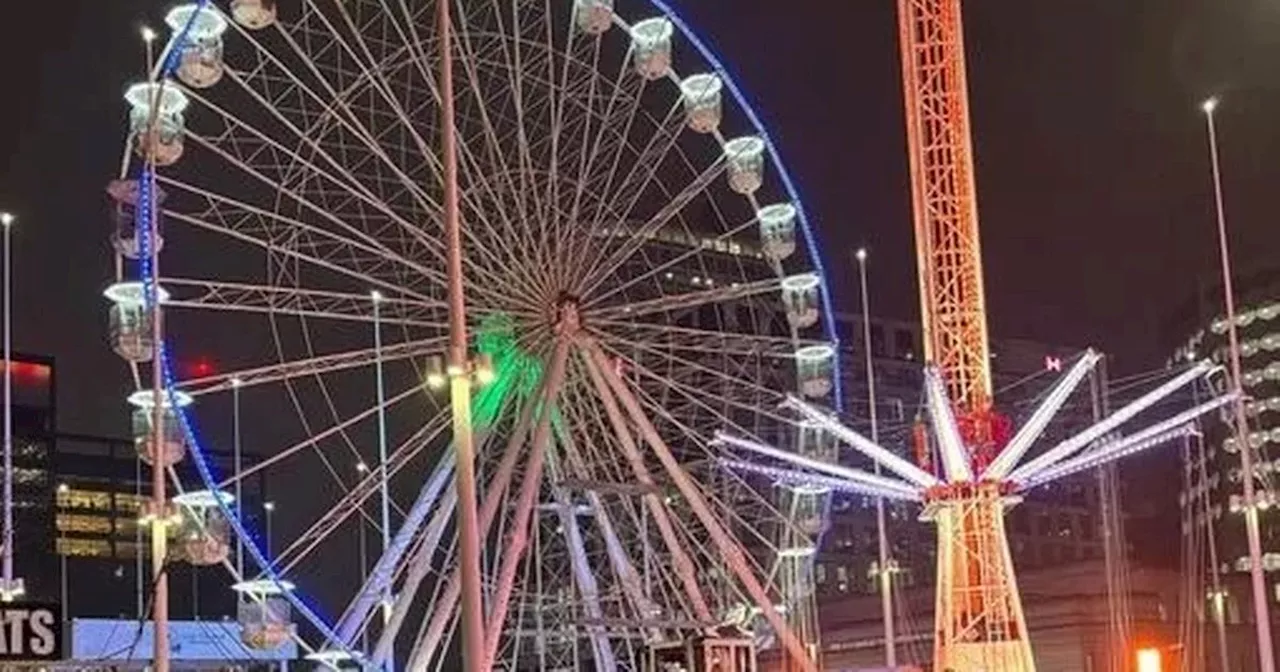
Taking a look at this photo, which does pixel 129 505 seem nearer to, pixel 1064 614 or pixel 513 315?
pixel 1064 614

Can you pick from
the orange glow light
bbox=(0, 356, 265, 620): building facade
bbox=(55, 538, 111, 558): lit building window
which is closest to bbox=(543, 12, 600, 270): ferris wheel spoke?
the orange glow light

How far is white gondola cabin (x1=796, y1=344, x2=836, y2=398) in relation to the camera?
42.8 m

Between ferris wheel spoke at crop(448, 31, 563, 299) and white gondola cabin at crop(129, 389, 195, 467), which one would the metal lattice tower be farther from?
white gondola cabin at crop(129, 389, 195, 467)

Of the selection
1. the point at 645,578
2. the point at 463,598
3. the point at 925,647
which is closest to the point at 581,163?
the point at 645,578

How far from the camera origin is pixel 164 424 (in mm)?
35781

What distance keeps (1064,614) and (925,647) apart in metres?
8.83

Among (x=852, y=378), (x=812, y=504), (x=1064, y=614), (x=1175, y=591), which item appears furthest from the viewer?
(x=852, y=378)

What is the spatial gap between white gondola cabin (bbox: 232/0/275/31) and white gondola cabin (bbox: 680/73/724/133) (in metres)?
8.99

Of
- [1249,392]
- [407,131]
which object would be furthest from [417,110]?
[1249,392]

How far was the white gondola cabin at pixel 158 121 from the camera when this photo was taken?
3603 cm

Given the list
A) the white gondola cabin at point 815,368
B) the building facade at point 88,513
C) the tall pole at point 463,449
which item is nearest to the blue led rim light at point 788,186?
the white gondola cabin at point 815,368

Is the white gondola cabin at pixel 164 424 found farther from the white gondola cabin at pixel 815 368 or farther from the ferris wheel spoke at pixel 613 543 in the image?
the white gondola cabin at pixel 815 368

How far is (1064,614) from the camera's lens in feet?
223

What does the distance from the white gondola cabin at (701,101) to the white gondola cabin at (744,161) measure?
3.01 ft
